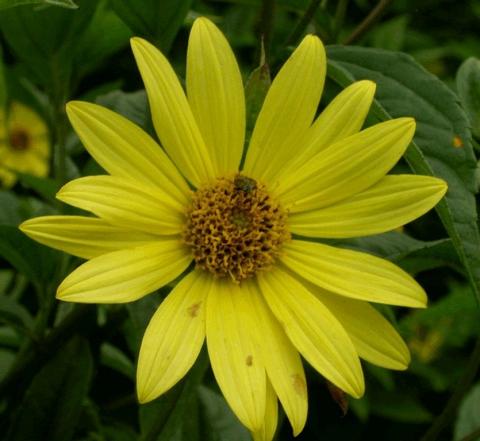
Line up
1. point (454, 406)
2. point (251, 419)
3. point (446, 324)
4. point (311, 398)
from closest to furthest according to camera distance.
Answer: point (251, 419) → point (454, 406) → point (311, 398) → point (446, 324)

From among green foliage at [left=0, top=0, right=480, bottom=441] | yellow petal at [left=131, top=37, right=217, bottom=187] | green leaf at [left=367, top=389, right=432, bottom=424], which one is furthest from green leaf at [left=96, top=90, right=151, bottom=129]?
green leaf at [left=367, top=389, right=432, bottom=424]

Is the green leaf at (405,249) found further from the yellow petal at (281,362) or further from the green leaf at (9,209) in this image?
the green leaf at (9,209)

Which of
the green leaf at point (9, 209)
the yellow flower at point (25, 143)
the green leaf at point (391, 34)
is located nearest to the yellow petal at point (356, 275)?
the green leaf at point (9, 209)

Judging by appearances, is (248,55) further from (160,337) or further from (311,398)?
(160,337)

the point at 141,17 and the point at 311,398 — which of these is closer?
the point at 141,17

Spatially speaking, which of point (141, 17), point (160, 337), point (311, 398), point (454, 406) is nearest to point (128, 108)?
point (141, 17)

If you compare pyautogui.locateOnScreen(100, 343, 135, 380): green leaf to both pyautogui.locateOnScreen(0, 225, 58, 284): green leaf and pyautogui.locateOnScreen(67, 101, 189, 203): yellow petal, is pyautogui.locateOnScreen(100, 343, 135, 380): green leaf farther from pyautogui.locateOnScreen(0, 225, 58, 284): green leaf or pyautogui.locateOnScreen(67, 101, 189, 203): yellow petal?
pyautogui.locateOnScreen(67, 101, 189, 203): yellow petal
